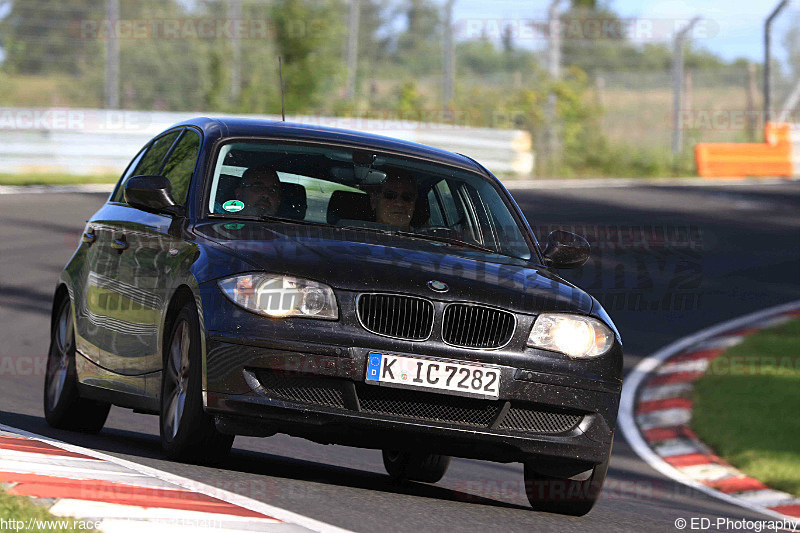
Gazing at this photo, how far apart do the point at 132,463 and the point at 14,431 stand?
1.30 m

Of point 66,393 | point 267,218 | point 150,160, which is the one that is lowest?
point 66,393

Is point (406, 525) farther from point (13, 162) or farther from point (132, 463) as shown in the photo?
point (13, 162)

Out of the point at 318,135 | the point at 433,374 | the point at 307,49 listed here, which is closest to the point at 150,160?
the point at 318,135

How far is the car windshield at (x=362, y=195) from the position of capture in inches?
267

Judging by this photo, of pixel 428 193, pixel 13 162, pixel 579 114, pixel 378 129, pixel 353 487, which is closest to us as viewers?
pixel 353 487

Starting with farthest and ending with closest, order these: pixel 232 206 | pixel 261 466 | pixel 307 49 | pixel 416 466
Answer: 1. pixel 307 49
2. pixel 416 466
3. pixel 261 466
4. pixel 232 206

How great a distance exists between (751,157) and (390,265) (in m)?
25.1

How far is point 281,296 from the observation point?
582 cm

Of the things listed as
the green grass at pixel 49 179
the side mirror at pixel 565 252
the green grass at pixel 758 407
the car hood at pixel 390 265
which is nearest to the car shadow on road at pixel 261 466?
the car hood at pixel 390 265

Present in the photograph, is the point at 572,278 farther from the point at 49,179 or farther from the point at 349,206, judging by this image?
the point at 49,179

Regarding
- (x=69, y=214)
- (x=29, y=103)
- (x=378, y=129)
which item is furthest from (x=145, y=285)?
(x=29, y=103)

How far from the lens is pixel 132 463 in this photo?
19.3 ft

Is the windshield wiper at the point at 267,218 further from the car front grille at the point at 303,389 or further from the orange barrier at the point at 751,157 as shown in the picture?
the orange barrier at the point at 751,157

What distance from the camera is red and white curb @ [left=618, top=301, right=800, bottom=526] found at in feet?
31.9
